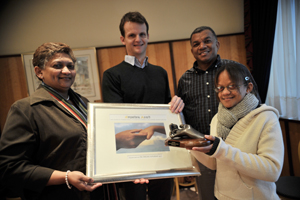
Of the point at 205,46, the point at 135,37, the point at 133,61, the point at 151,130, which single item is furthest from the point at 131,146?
the point at 205,46

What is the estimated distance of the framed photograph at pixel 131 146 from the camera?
123 cm

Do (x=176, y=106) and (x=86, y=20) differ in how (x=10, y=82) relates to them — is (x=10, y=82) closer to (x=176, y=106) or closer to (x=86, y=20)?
(x=86, y=20)

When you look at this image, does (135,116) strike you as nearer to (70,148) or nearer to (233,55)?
(70,148)

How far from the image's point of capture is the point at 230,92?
4.35 feet

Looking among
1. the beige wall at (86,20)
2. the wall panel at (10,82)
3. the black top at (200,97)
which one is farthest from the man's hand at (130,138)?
the wall panel at (10,82)

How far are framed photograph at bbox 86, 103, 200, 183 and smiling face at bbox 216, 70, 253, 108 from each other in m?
0.38

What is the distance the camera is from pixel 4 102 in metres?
3.70

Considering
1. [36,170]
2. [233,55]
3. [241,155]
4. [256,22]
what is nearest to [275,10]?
[256,22]

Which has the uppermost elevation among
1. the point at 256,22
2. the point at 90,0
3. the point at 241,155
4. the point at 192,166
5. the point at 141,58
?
the point at 90,0

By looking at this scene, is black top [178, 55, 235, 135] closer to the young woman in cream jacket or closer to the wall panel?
the young woman in cream jacket

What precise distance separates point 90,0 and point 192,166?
153 inches

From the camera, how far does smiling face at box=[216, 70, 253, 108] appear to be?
1323 millimetres

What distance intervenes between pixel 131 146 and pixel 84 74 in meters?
2.86

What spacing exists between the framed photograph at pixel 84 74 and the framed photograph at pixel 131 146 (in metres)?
2.53
